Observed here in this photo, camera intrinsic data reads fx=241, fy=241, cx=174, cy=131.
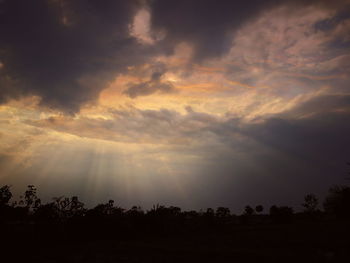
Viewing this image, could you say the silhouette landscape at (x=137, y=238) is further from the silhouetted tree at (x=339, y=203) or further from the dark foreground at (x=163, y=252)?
the silhouetted tree at (x=339, y=203)

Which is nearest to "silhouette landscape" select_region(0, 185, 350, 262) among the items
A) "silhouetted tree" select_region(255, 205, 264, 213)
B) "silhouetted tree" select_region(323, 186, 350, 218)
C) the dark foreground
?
the dark foreground

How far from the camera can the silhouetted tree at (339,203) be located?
211 ft

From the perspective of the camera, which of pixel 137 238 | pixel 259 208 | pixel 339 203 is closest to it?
pixel 137 238

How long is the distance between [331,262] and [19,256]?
98.0ft

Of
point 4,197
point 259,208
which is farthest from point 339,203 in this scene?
point 4,197

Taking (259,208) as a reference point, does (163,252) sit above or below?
below

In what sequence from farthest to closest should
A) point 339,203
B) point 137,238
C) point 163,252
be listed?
point 339,203 → point 137,238 → point 163,252

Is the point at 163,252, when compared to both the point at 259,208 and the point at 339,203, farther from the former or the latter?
the point at 259,208

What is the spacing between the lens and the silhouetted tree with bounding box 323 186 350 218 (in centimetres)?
6438

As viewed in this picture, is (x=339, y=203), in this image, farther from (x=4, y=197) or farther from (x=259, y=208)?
(x=4, y=197)

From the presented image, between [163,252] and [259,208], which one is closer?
[163,252]

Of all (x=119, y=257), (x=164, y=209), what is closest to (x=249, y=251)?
(x=119, y=257)

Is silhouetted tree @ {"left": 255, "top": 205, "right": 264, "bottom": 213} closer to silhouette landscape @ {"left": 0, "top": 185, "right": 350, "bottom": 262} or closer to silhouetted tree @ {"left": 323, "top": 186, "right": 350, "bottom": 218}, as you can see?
silhouetted tree @ {"left": 323, "top": 186, "right": 350, "bottom": 218}

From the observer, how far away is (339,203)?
6569 cm
